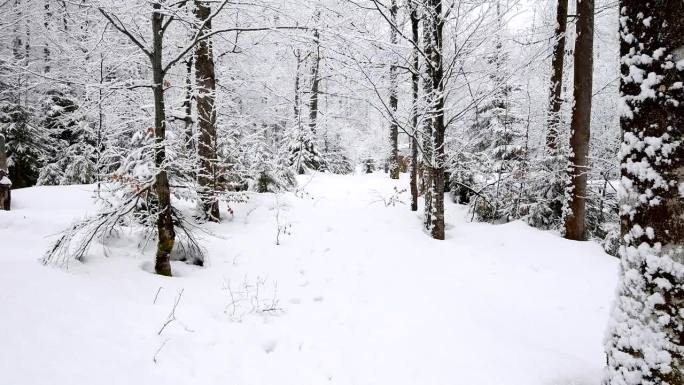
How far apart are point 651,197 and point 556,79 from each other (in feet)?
24.9

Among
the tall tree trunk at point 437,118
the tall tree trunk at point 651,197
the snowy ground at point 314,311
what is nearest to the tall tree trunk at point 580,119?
the snowy ground at point 314,311

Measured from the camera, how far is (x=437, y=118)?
257 inches

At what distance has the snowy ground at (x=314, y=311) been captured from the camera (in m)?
2.87

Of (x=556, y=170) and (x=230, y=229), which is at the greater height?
(x=556, y=170)

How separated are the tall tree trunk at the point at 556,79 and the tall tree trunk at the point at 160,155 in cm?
782

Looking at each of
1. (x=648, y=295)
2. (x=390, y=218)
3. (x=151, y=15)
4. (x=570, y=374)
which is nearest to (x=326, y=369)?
(x=570, y=374)

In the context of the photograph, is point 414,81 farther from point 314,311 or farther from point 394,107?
point 314,311

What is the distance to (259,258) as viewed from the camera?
20.1 feet

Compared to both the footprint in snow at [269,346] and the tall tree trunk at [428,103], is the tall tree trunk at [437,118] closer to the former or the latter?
the tall tree trunk at [428,103]

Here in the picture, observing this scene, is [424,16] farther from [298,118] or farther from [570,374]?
[298,118]

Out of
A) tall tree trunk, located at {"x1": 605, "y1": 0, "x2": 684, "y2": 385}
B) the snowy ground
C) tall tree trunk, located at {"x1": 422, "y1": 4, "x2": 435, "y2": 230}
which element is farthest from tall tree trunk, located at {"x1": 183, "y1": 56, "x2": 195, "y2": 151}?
tall tree trunk, located at {"x1": 605, "y1": 0, "x2": 684, "y2": 385}

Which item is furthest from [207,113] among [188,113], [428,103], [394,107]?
[394,107]

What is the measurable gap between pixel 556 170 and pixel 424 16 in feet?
15.1

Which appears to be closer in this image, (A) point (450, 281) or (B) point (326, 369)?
(B) point (326, 369)
